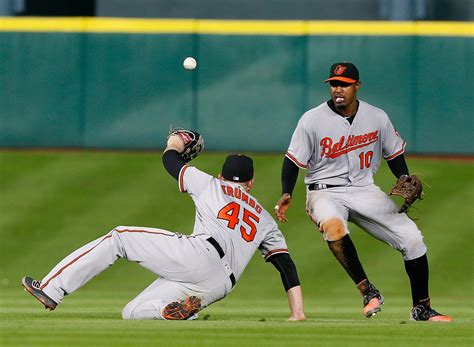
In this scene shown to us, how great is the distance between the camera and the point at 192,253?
27.6 ft

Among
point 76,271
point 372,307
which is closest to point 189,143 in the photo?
point 76,271

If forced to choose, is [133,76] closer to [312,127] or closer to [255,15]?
[255,15]

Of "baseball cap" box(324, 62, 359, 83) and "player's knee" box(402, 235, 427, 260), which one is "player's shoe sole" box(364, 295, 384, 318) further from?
"baseball cap" box(324, 62, 359, 83)

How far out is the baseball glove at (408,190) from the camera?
9047mm

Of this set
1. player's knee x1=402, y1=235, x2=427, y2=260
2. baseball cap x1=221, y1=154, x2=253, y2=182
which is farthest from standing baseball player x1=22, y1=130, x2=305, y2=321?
player's knee x1=402, y1=235, x2=427, y2=260

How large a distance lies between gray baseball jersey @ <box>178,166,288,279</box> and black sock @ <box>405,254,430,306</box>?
1.07 metres

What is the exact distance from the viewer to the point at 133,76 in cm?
1541

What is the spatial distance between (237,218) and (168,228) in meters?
5.47

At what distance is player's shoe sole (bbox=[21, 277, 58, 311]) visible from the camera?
27.0ft

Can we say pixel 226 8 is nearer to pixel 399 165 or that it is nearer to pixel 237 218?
pixel 399 165

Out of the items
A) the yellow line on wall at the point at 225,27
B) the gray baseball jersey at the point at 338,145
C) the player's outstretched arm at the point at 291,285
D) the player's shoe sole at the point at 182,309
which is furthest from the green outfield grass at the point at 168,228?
the yellow line on wall at the point at 225,27

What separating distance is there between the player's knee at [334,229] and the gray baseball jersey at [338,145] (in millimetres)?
370

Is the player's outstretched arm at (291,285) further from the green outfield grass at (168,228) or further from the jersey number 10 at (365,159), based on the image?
the jersey number 10 at (365,159)

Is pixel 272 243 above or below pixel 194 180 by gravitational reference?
below
